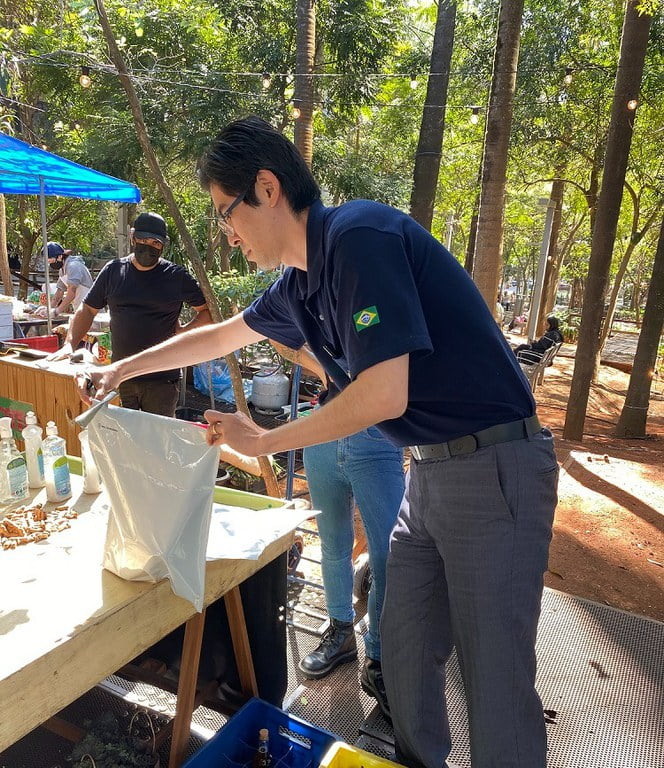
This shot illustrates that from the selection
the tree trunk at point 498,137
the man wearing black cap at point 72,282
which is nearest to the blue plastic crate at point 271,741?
the tree trunk at point 498,137

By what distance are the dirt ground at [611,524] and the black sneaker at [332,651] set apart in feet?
5.26

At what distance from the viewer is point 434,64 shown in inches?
413

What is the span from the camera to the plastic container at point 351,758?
1.79m

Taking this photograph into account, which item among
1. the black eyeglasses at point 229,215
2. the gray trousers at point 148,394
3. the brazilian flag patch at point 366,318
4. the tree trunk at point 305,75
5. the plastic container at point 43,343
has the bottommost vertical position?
the gray trousers at point 148,394

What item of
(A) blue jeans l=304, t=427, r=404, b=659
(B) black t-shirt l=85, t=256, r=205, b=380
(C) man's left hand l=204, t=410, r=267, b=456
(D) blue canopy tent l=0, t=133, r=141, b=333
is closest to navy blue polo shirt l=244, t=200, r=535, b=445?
(C) man's left hand l=204, t=410, r=267, b=456

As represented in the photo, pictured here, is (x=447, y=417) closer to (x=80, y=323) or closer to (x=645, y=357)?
(x=80, y=323)

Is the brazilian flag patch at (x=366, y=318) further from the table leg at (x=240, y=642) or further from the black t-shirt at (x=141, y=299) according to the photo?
the black t-shirt at (x=141, y=299)

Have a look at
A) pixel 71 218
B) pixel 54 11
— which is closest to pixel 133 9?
pixel 54 11

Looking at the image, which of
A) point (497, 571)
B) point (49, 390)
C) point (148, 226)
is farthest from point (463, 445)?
point (148, 226)

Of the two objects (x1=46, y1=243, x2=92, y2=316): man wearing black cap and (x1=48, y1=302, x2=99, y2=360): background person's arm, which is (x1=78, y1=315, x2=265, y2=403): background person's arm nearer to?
(x1=48, y1=302, x2=99, y2=360): background person's arm

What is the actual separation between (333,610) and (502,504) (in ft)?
4.51

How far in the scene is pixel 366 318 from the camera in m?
1.37

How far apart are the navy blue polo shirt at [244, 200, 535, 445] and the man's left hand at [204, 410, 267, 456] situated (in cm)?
29

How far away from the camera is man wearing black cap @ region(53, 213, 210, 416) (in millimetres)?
4438
